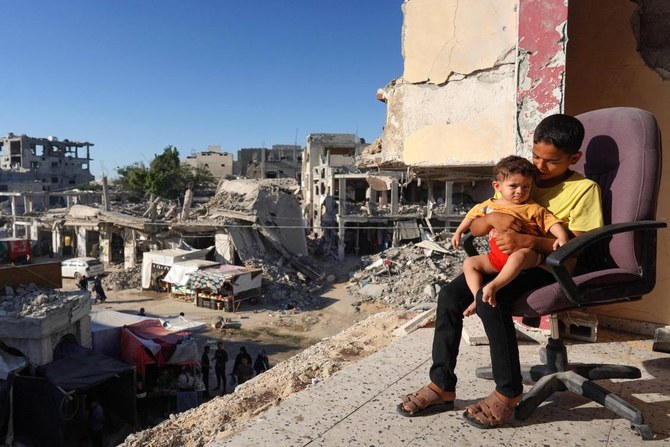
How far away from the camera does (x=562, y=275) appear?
1657 millimetres

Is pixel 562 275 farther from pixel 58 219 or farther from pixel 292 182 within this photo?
pixel 292 182

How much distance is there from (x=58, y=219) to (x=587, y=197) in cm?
2473

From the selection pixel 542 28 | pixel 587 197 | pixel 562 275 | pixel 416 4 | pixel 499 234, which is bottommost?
pixel 562 275

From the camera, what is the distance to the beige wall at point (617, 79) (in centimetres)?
300

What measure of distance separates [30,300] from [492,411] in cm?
814

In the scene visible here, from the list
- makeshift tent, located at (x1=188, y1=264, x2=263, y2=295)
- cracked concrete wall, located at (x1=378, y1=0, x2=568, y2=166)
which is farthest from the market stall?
cracked concrete wall, located at (x1=378, y1=0, x2=568, y2=166)

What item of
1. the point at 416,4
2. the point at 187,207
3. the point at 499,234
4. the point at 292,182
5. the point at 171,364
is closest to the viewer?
the point at 499,234

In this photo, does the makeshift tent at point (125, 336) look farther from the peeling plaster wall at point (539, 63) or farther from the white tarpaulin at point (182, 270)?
the peeling plaster wall at point (539, 63)

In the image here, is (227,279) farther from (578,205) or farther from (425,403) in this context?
(578,205)

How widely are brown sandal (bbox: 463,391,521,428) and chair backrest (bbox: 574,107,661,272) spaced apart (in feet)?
2.45

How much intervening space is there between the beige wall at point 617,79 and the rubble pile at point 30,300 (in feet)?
25.0

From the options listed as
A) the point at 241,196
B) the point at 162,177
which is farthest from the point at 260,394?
the point at 162,177

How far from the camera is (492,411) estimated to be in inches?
71.1

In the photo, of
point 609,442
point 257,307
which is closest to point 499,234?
point 609,442
